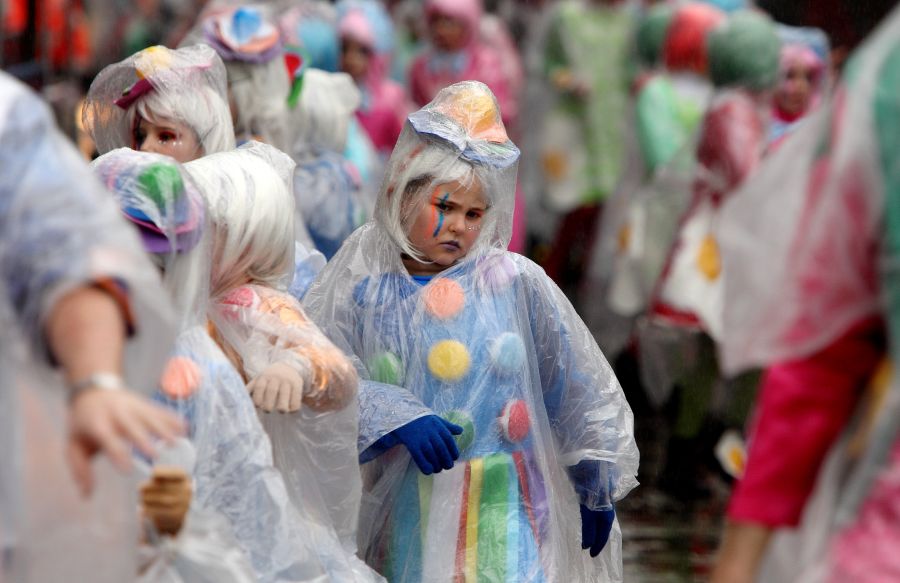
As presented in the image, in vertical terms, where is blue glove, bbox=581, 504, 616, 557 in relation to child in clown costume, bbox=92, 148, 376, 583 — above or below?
below

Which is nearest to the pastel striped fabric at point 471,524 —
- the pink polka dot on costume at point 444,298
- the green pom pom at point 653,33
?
the pink polka dot on costume at point 444,298

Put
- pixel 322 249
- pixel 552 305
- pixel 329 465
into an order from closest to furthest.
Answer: pixel 329 465 → pixel 552 305 → pixel 322 249

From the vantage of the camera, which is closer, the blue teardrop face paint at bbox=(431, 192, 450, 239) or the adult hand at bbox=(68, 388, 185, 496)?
the adult hand at bbox=(68, 388, 185, 496)

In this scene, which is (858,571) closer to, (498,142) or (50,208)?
(50,208)

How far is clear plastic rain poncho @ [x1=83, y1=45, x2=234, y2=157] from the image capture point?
Answer: 4445mm

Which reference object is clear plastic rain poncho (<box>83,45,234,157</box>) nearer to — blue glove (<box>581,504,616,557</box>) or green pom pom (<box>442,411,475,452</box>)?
green pom pom (<box>442,411,475,452</box>)

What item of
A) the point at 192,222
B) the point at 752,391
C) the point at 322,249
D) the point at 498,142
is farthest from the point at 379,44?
the point at 192,222

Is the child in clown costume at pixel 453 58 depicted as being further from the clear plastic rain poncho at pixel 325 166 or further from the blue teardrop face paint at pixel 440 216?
the blue teardrop face paint at pixel 440 216

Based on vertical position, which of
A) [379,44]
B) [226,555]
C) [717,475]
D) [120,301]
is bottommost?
[717,475]

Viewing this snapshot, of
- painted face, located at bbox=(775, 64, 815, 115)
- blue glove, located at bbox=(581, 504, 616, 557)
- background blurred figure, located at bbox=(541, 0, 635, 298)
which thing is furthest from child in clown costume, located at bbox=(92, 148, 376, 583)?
background blurred figure, located at bbox=(541, 0, 635, 298)

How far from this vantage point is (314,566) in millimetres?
3484

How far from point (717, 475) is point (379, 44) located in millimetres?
2986

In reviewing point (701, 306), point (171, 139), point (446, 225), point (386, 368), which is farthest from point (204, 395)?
point (701, 306)

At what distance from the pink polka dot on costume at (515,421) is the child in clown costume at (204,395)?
719 mm
